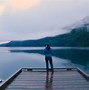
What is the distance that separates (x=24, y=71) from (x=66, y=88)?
785 centimetres

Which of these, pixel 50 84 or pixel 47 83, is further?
pixel 47 83

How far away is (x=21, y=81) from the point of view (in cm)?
1809

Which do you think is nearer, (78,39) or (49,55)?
(49,55)

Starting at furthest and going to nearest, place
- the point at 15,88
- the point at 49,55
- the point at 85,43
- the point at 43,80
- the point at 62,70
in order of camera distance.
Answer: the point at 85,43 < the point at 62,70 < the point at 49,55 < the point at 43,80 < the point at 15,88

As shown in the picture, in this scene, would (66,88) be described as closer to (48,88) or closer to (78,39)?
(48,88)

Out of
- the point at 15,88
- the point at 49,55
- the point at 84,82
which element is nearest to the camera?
the point at 15,88

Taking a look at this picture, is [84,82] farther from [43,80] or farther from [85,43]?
[85,43]

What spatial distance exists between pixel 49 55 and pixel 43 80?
12.0ft

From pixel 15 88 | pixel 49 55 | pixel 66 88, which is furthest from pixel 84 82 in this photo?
pixel 49 55

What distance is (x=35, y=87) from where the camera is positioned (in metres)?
16.3

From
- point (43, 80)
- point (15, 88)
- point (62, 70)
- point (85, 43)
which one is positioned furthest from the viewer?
point (85, 43)

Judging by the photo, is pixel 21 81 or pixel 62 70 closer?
pixel 21 81

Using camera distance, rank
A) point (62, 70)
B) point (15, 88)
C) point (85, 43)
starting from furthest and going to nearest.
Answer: point (85, 43) → point (62, 70) → point (15, 88)

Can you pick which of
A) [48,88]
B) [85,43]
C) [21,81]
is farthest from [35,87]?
[85,43]
